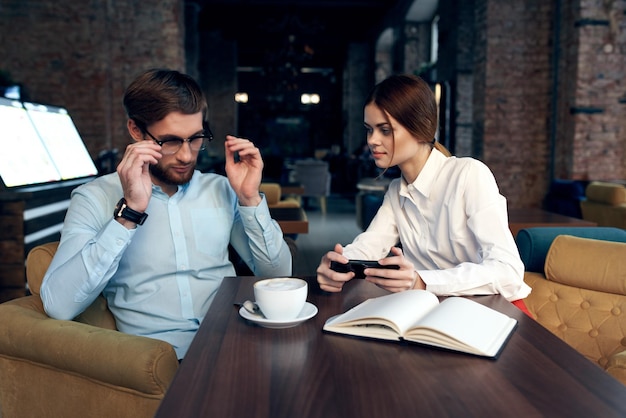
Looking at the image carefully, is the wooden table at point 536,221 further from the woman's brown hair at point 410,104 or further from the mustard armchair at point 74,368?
the mustard armchair at point 74,368

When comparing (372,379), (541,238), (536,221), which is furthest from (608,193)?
(372,379)

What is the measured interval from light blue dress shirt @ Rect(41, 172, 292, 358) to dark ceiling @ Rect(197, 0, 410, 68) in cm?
936

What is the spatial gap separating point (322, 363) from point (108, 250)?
2.31 feet

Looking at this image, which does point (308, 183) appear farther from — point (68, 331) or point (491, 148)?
point (68, 331)

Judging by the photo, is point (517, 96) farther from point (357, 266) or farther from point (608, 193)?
point (357, 266)

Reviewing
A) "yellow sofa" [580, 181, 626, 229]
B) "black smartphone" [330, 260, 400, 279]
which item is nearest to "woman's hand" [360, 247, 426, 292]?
"black smartphone" [330, 260, 400, 279]

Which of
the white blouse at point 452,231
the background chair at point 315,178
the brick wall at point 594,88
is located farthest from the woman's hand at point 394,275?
the background chair at point 315,178

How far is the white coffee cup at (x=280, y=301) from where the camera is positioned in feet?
3.70

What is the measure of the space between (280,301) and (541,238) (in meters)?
1.35

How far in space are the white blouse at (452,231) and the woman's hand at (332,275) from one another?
20 cm

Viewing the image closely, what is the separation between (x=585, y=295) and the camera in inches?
76.0

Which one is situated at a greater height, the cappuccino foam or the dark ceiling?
the dark ceiling

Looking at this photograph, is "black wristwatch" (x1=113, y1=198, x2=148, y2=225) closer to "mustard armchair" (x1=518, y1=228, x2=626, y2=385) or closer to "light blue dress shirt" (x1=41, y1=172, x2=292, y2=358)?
"light blue dress shirt" (x1=41, y1=172, x2=292, y2=358)

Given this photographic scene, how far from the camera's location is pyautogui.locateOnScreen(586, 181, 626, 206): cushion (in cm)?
533
